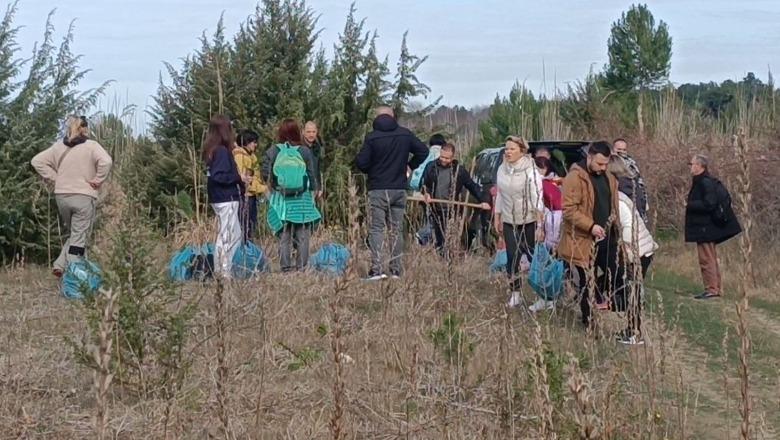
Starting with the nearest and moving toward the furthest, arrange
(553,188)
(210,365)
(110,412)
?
1. (110,412)
2. (210,365)
3. (553,188)

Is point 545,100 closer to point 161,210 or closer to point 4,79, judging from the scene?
point 161,210

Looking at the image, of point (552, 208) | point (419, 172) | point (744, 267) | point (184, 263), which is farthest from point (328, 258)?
point (744, 267)

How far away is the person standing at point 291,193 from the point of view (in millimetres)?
10000

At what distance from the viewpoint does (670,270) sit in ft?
45.5

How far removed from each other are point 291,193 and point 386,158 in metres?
1.02

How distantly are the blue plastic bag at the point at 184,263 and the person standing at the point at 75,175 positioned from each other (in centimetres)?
105

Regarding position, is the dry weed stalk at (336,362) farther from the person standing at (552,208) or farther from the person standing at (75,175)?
the person standing at (75,175)

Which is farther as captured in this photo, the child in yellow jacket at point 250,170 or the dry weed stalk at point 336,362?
the child in yellow jacket at point 250,170

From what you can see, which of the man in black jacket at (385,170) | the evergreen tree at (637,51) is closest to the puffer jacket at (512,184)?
the man in black jacket at (385,170)

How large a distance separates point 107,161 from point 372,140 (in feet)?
8.57

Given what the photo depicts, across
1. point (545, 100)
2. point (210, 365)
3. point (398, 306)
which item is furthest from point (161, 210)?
point (545, 100)

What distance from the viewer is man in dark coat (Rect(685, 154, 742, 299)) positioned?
37.2 feet

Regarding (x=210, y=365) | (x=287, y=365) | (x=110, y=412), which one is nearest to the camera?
(x=110, y=412)

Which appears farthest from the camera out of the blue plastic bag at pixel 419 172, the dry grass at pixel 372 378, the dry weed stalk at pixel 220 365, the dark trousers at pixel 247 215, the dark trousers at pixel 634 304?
the blue plastic bag at pixel 419 172
